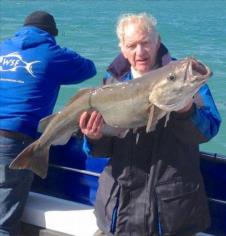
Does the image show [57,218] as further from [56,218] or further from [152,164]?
[152,164]

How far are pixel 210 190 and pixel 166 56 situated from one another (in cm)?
94

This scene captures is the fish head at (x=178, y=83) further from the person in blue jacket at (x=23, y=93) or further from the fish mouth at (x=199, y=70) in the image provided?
the person in blue jacket at (x=23, y=93)

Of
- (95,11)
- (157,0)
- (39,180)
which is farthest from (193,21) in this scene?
(39,180)

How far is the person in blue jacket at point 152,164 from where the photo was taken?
112 inches

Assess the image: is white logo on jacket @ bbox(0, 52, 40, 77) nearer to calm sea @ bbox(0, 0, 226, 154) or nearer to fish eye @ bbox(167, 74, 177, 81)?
fish eye @ bbox(167, 74, 177, 81)

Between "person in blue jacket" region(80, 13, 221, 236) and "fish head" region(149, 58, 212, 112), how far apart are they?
0.15 m

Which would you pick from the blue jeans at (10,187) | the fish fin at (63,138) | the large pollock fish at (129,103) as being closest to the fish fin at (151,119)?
the large pollock fish at (129,103)

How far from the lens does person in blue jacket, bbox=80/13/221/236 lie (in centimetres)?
285

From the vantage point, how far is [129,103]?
111 inches

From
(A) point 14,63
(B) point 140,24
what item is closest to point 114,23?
(A) point 14,63

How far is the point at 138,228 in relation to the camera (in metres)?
2.90

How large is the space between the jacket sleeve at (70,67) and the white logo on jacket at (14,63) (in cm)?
19

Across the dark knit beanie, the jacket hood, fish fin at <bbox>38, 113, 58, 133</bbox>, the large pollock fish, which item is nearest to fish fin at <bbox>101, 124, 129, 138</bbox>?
the large pollock fish

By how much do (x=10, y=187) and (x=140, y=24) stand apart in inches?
55.3
